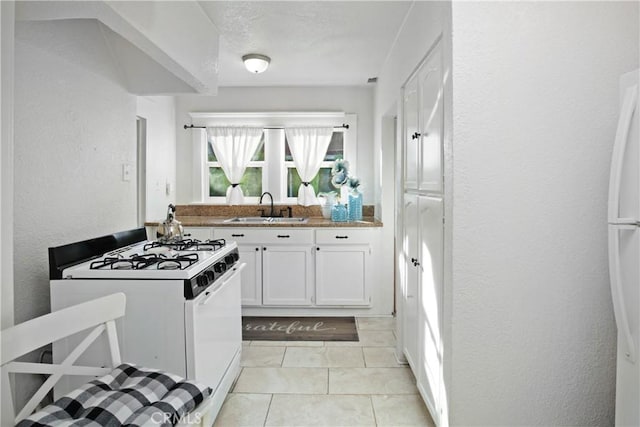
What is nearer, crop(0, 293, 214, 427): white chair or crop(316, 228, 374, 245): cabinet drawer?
crop(0, 293, 214, 427): white chair

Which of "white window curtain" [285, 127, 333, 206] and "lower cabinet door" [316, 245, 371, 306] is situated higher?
"white window curtain" [285, 127, 333, 206]

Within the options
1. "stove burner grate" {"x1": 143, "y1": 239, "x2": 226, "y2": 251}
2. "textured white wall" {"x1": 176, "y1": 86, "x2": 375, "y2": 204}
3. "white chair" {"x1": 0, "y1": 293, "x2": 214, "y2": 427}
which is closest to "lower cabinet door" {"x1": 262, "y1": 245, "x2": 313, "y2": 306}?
"textured white wall" {"x1": 176, "y1": 86, "x2": 375, "y2": 204}

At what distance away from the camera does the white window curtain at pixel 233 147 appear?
4.51 metres

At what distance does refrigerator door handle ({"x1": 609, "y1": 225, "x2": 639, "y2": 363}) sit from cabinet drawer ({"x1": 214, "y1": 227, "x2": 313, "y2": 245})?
2674 millimetres

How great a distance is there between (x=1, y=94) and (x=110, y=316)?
87 cm

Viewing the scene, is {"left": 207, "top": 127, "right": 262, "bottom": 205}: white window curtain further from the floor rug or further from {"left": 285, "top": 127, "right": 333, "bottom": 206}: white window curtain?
the floor rug

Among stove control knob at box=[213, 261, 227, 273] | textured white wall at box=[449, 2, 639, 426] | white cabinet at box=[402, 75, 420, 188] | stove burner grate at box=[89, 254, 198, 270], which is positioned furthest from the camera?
white cabinet at box=[402, 75, 420, 188]

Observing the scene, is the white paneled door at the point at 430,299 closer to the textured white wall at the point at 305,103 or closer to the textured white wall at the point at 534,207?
the textured white wall at the point at 534,207

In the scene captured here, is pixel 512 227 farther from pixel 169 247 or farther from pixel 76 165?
pixel 76 165

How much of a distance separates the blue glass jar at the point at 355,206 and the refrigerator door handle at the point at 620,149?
9.12ft

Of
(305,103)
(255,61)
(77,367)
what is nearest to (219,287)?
(77,367)

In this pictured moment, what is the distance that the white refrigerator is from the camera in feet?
4.54

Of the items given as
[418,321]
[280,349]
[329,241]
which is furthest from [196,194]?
[418,321]

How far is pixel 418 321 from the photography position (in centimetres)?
239
